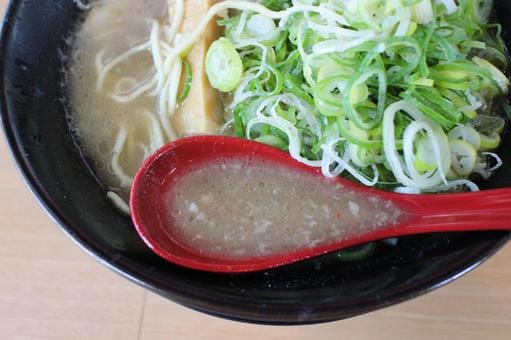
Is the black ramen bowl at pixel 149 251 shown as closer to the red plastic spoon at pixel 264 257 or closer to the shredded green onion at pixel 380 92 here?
the red plastic spoon at pixel 264 257

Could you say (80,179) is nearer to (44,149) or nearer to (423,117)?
(44,149)

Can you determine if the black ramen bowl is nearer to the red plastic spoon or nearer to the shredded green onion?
the red plastic spoon

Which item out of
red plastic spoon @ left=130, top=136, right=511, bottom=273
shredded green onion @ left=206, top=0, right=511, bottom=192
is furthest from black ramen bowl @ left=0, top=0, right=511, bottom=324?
shredded green onion @ left=206, top=0, right=511, bottom=192

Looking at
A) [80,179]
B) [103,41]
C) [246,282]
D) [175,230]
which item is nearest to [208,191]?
[175,230]

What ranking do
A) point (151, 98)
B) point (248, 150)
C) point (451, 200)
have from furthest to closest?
point (151, 98) < point (248, 150) < point (451, 200)

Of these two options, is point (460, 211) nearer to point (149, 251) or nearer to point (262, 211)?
point (262, 211)

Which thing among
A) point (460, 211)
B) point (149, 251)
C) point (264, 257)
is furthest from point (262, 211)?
point (460, 211)
